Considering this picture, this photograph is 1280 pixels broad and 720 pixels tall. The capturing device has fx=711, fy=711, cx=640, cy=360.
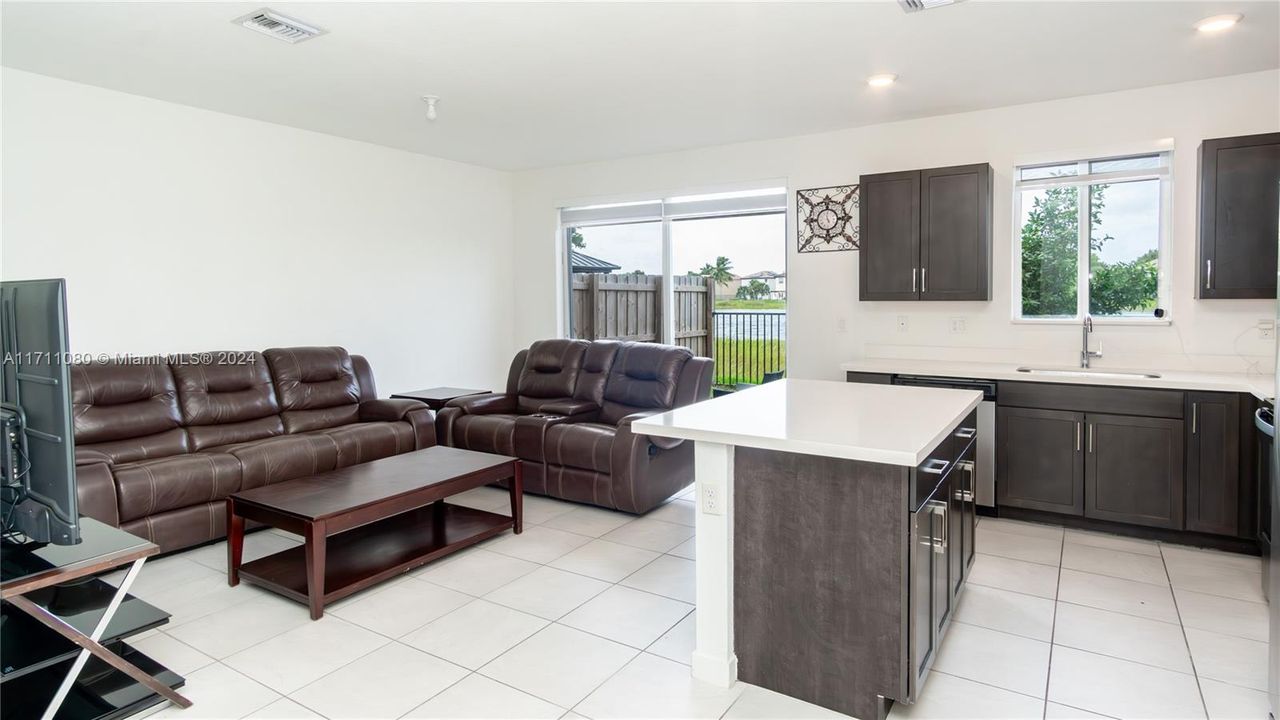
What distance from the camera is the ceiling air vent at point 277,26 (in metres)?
3.05

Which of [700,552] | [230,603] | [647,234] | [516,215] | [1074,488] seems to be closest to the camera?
[700,552]

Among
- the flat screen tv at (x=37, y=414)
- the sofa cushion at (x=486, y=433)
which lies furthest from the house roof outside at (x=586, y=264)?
the flat screen tv at (x=37, y=414)

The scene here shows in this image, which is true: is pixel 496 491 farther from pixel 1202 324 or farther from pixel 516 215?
pixel 1202 324

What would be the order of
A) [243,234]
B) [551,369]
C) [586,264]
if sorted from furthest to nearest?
1. [586,264]
2. [551,369]
3. [243,234]

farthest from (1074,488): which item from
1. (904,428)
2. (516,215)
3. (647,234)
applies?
(516,215)

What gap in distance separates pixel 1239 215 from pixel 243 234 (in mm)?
5916

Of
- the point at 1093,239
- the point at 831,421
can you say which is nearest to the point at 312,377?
the point at 831,421

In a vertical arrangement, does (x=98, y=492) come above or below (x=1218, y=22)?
below

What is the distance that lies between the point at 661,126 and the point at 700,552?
3497mm

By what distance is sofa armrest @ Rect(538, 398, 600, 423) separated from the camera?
16.1ft

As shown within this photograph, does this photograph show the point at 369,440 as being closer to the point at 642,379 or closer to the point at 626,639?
the point at 642,379

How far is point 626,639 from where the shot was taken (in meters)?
2.75

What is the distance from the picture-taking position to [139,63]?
12.1 feet

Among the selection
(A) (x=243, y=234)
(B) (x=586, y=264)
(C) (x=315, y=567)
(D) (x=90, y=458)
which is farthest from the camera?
(B) (x=586, y=264)
